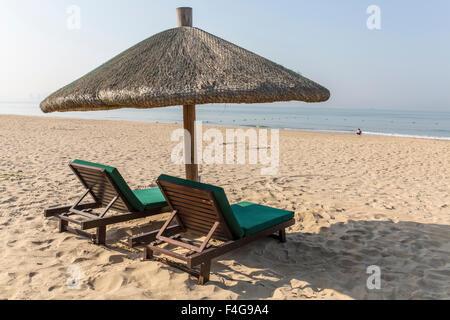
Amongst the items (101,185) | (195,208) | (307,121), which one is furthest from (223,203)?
(307,121)

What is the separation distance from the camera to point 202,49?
3.46m

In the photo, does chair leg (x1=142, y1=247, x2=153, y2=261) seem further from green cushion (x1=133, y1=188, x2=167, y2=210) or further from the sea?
the sea

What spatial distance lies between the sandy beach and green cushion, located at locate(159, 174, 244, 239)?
1.27 feet

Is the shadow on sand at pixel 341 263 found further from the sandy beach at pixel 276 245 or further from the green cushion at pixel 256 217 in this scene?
the green cushion at pixel 256 217

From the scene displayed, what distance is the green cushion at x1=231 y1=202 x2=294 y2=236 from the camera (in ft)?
11.0

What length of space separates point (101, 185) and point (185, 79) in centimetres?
160

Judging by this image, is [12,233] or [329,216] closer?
[12,233]

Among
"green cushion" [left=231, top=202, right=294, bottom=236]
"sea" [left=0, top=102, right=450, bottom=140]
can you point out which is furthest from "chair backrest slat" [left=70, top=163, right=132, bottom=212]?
"sea" [left=0, top=102, right=450, bottom=140]

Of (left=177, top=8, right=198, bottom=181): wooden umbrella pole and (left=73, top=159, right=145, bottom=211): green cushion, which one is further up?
(left=177, top=8, right=198, bottom=181): wooden umbrella pole

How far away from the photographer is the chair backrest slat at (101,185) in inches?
144
